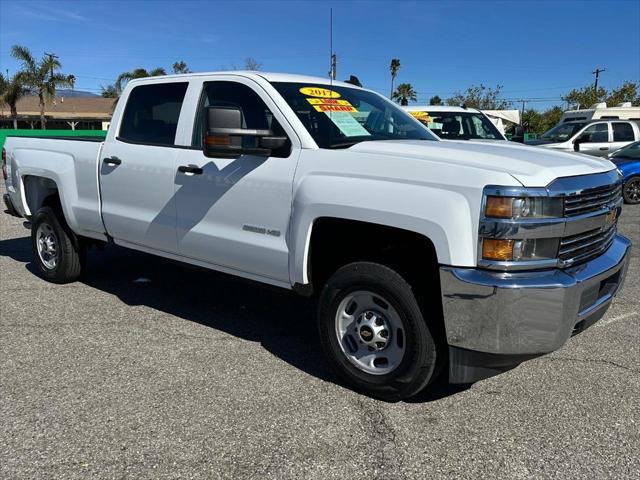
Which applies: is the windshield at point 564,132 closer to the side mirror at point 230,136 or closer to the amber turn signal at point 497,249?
the side mirror at point 230,136

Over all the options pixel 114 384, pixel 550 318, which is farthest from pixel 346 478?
pixel 114 384

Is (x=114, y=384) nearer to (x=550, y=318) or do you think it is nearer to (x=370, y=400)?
(x=370, y=400)

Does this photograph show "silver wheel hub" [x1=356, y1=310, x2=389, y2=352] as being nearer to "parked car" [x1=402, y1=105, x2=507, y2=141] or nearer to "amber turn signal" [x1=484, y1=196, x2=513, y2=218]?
"amber turn signal" [x1=484, y1=196, x2=513, y2=218]

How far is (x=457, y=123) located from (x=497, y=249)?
8138 mm

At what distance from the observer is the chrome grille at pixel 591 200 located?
3.07m

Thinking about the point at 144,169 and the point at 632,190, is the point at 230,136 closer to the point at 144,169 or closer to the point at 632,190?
the point at 144,169

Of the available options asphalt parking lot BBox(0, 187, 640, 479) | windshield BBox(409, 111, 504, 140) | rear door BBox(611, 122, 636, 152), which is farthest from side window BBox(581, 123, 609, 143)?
asphalt parking lot BBox(0, 187, 640, 479)

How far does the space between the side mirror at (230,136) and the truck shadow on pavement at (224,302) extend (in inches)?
38.4

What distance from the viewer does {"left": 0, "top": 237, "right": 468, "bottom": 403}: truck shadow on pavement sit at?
427 cm

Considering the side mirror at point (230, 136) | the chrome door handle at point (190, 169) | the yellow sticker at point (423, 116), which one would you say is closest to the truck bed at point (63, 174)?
the chrome door handle at point (190, 169)

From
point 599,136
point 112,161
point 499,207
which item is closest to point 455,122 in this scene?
point 112,161

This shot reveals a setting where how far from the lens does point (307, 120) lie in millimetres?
3918

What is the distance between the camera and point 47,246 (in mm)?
6160

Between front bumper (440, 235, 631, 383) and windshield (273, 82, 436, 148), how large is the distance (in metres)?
1.29
